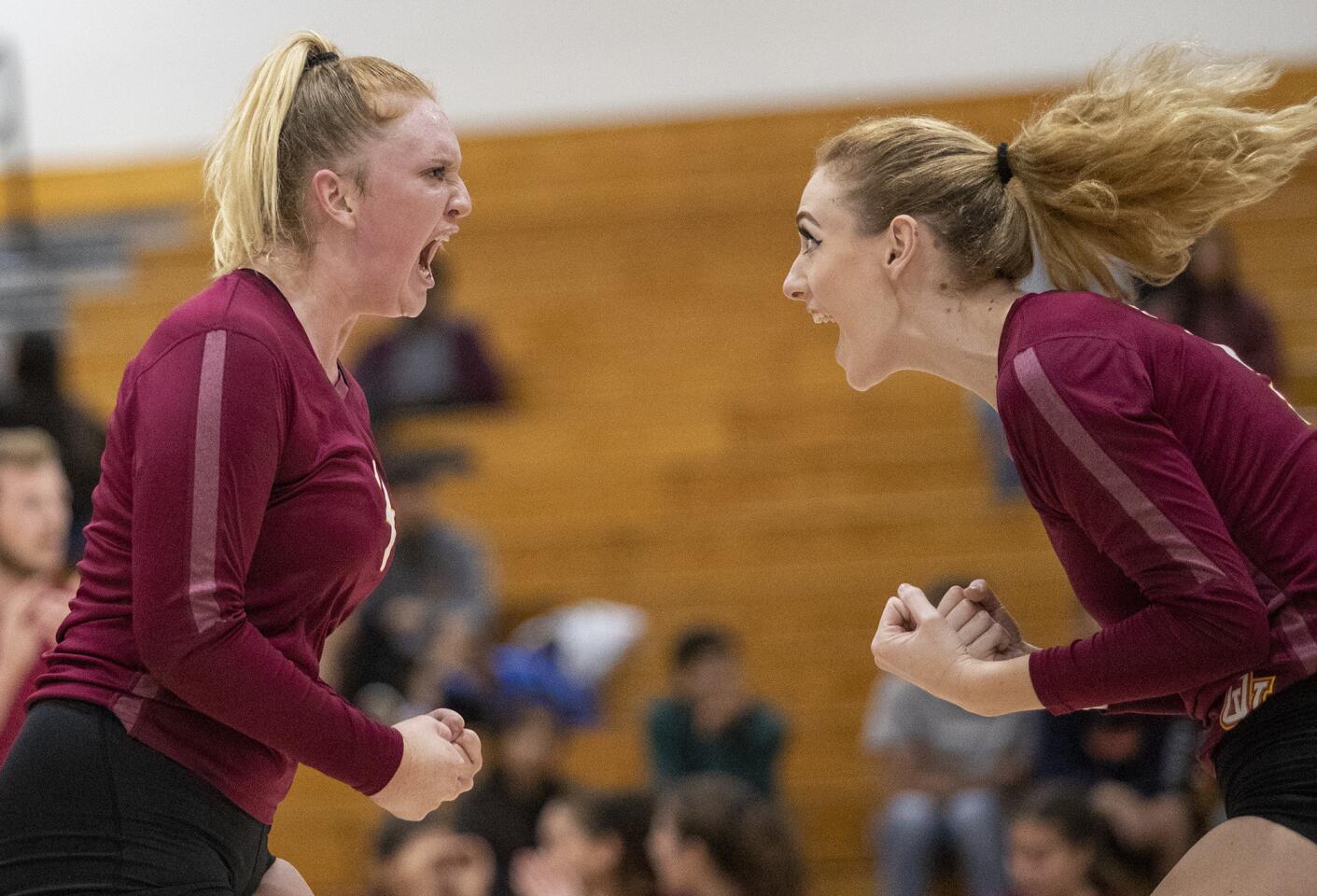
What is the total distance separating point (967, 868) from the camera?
5.50 m

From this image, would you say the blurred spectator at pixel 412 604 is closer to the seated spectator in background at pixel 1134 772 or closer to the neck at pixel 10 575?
the seated spectator in background at pixel 1134 772

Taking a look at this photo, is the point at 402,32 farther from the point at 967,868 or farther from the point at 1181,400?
the point at 1181,400

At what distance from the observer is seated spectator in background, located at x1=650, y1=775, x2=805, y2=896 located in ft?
13.4

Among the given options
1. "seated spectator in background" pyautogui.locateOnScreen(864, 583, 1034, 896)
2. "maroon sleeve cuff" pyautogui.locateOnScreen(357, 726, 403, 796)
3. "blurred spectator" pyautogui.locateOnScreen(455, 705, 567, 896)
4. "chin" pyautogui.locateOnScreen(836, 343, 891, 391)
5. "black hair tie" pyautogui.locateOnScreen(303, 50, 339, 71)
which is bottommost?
"seated spectator in background" pyautogui.locateOnScreen(864, 583, 1034, 896)

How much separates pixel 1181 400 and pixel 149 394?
126cm

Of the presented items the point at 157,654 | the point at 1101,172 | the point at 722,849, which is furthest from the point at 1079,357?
the point at 722,849

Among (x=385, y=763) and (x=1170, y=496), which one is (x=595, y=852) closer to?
(x=385, y=763)

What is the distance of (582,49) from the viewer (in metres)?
9.11

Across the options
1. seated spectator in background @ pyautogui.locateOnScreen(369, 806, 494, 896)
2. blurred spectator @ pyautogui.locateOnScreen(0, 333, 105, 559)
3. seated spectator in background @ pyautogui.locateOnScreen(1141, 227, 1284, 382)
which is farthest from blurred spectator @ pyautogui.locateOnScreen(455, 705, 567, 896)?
seated spectator in background @ pyautogui.locateOnScreen(1141, 227, 1284, 382)

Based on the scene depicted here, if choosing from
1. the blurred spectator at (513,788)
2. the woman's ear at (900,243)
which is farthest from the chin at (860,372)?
the blurred spectator at (513,788)

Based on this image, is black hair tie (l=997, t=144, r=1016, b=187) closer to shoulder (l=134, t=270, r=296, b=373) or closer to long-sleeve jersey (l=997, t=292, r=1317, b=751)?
long-sleeve jersey (l=997, t=292, r=1317, b=751)

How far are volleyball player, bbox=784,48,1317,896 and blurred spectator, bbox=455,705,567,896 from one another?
10.7ft

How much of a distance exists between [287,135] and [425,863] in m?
3.01

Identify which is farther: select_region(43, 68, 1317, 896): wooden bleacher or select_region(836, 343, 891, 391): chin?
select_region(43, 68, 1317, 896): wooden bleacher
